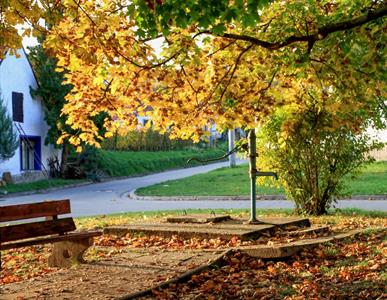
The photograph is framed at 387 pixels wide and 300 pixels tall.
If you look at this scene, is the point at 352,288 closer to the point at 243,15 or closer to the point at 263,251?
the point at 263,251

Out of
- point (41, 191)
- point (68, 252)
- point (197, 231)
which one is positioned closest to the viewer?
point (68, 252)

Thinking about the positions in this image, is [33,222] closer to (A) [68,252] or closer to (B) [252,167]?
(A) [68,252]

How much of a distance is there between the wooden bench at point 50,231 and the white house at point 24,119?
2399 centimetres

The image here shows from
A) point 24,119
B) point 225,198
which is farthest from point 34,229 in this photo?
Result: point 24,119

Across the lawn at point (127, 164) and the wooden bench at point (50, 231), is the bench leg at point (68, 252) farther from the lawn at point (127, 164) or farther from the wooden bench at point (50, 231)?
the lawn at point (127, 164)

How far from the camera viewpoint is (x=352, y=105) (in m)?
9.25

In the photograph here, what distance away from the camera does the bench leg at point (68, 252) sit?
25.8ft

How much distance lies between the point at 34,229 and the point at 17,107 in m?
27.1

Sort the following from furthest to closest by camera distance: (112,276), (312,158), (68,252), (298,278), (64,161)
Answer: (64,161) < (312,158) < (68,252) < (112,276) < (298,278)

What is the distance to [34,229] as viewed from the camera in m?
7.40

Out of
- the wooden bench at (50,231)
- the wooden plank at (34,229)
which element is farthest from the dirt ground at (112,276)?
the wooden plank at (34,229)

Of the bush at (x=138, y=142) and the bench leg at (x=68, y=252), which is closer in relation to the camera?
the bench leg at (x=68, y=252)

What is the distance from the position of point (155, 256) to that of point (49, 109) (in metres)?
27.9

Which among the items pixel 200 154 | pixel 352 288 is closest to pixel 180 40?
pixel 352 288
